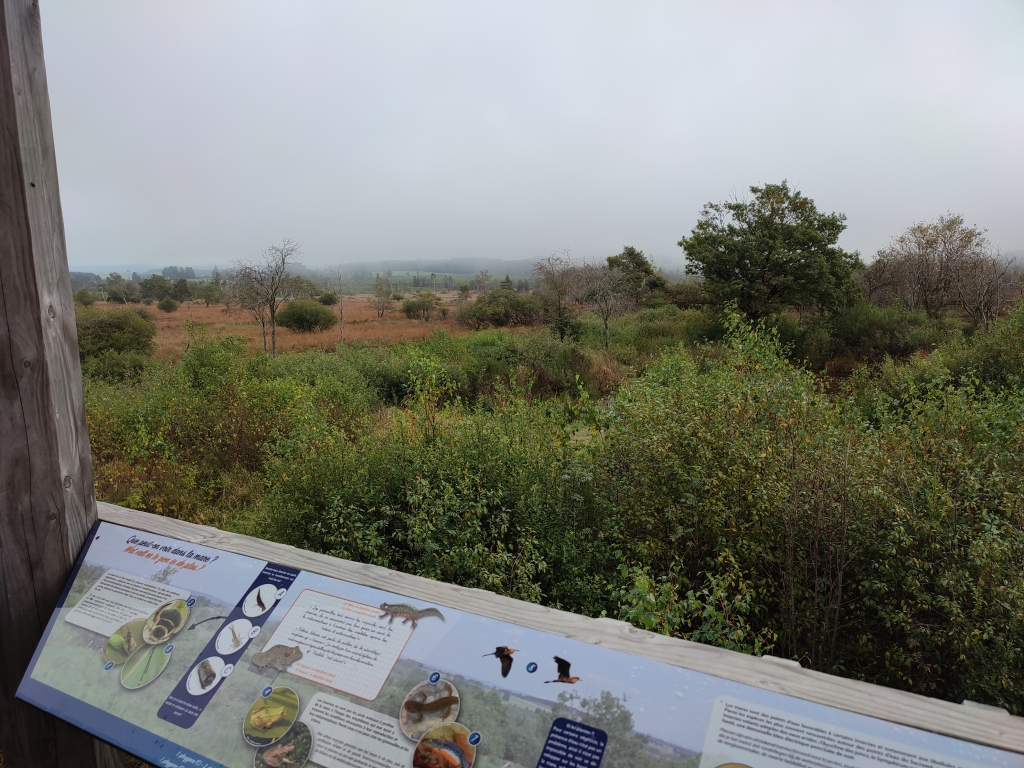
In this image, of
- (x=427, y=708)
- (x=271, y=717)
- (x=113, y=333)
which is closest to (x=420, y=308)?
(x=113, y=333)

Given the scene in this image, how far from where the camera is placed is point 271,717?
118 centimetres

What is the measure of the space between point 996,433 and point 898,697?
3265 mm

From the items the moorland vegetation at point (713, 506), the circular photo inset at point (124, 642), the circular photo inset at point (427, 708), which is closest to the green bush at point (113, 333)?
the moorland vegetation at point (713, 506)

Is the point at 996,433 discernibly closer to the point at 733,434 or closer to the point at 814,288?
the point at 733,434

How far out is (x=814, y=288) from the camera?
17.7 metres

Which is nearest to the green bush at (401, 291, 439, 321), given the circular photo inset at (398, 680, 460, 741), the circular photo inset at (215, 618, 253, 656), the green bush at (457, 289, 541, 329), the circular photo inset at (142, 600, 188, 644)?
the green bush at (457, 289, 541, 329)

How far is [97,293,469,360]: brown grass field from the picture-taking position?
22172mm

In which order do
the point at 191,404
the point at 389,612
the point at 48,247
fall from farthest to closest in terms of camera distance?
the point at 191,404
the point at 48,247
the point at 389,612

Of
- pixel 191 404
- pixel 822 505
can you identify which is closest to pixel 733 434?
pixel 822 505

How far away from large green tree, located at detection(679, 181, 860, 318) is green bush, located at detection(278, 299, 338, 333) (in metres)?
20.1

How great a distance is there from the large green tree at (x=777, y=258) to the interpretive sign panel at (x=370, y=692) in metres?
18.2

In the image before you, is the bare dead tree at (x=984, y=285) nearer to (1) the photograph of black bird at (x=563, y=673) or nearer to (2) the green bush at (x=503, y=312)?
(2) the green bush at (x=503, y=312)

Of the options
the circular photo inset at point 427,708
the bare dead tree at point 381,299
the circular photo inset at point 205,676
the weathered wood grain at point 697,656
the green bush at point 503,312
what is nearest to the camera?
the weathered wood grain at point 697,656

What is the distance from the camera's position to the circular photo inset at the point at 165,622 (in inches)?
54.7
